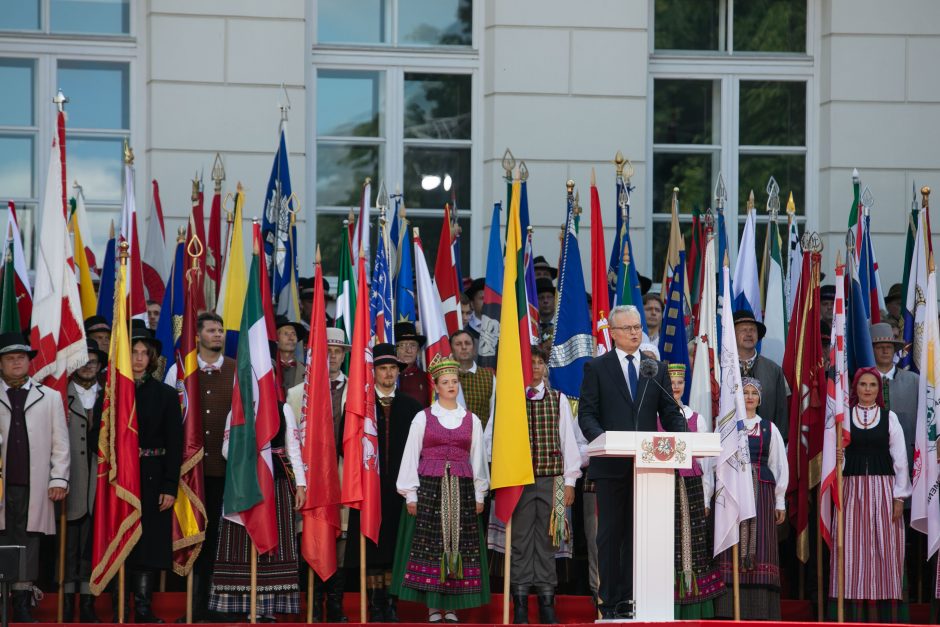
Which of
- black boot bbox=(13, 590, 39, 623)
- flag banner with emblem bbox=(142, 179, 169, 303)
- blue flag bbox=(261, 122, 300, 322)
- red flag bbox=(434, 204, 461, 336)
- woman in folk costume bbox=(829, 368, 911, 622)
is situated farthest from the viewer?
flag banner with emblem bbox=(142, 179, 169, 303)

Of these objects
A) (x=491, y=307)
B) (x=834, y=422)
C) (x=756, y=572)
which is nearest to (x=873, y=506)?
(x=834, y=422)

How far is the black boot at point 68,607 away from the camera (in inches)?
379

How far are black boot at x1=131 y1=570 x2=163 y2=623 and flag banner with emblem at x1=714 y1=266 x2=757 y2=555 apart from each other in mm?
3371

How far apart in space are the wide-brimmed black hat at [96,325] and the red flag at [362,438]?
6.15ft

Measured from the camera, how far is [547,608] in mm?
9633

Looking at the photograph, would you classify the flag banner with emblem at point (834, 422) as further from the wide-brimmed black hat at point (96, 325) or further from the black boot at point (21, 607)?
the black boot at point (21, 607)

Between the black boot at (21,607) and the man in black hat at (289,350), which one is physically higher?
the man in black hat at (289,350)

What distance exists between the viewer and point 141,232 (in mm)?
12781

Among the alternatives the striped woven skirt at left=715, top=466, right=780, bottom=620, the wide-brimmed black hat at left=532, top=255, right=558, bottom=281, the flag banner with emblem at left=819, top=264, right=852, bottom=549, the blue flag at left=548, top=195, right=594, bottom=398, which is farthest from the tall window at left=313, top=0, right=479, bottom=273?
the striped woven skirt at left=715, top=466, right=780, bottom=620

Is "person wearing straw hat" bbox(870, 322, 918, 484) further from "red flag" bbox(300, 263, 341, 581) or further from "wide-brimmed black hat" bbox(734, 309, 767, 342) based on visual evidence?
"red flag" bbox(300, 263, 341, 581)

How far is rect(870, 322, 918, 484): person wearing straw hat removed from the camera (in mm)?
10711

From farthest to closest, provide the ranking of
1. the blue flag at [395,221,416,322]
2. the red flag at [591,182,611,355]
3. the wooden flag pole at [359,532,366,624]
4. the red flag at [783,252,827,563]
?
1. the blue flag at [395,221,416,322]
2. the red flag at [591,182,611,355]
3. the red flag at [783,252,827,563]
4. the wooden flag pole at [359,532,366,624]

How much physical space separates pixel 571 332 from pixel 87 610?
344cm

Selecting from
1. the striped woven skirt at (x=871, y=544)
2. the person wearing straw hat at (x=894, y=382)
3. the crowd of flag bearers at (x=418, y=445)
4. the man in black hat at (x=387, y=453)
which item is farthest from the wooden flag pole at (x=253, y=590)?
the person wearing straw hat at (x=894, y=382)
